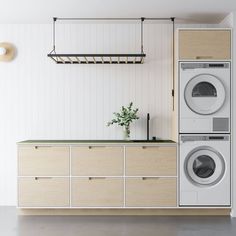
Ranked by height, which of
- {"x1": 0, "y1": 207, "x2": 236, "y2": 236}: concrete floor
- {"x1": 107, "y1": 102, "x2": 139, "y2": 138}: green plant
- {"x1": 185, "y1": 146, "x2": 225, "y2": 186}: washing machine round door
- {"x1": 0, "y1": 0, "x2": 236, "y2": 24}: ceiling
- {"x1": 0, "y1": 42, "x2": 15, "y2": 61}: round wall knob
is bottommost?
{"x1": 0, "y1": 207, "x2": 236, "y2": 236}: concrete floor

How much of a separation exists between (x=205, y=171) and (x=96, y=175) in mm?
1288

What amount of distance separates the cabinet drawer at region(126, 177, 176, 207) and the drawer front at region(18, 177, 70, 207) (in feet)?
2.41

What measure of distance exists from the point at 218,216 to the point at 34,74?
2935 millimetres

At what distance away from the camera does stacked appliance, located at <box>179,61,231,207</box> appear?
13.0 ft

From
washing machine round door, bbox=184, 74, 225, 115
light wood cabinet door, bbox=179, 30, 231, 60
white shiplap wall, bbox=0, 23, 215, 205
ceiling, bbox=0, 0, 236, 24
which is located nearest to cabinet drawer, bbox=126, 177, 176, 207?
white shiplap wall, bbox=0, 23, 215, 205

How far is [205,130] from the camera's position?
3979 mm

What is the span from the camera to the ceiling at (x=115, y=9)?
3740 millimetres

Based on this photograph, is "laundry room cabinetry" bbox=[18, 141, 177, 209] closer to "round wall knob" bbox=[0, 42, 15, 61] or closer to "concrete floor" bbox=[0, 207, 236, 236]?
"concrete floor" bbox=[0, 207, 236, 236]

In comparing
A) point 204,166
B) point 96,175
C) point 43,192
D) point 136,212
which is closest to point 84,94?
point 96,175

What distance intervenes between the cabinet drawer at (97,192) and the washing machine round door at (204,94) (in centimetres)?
124

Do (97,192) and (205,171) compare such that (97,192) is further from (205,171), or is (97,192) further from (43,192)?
(205,171)

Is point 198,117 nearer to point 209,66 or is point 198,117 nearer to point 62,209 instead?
point 209,66

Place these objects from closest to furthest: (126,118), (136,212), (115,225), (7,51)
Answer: (115,225), (136,212), (126,118), (7,51)

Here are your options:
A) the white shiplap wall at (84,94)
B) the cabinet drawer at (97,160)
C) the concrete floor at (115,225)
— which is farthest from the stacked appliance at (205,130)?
the cabinet drawer at (97,160)
